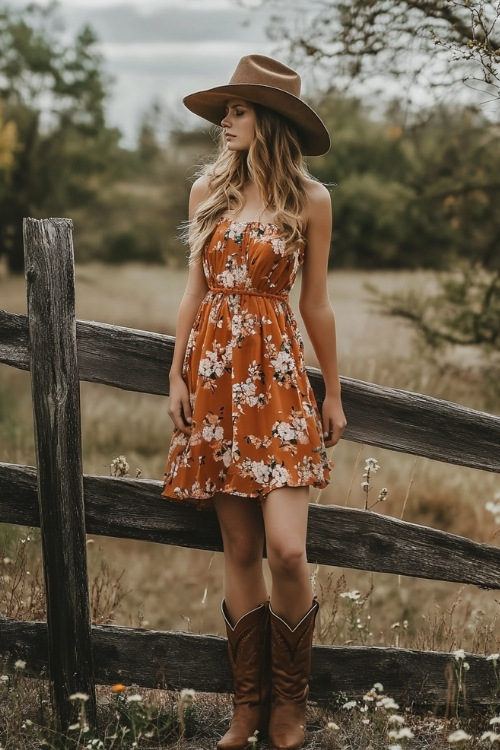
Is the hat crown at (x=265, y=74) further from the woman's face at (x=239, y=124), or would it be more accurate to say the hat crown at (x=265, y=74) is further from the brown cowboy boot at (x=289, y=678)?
the brown cowboy boot at (x=289, y=678)

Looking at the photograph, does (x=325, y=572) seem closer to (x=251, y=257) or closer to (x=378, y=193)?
(x=251, y=257)

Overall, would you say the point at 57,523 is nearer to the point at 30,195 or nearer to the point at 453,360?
the point at 453,360

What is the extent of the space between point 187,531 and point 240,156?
1.38 metres

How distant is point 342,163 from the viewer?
2002 centimetres

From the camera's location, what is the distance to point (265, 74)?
300cm

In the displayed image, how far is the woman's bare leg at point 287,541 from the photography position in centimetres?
285

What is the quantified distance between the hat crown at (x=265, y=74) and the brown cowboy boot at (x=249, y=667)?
72.7 inches

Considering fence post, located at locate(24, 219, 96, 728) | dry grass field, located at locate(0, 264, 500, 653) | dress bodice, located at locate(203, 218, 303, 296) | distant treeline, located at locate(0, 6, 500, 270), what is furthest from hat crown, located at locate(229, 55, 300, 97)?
distant treeline, located at locate(0, 6, 500, 270)

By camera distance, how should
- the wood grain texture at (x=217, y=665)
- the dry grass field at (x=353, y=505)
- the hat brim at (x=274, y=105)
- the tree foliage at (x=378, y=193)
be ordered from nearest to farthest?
1. the hat brim at (x=274, y=105)
2. the wood grain texture at (x=217, y=665)
3. the dry grass field at (x=353, y=505)
4. the tree foliage at (x=378, y=193)

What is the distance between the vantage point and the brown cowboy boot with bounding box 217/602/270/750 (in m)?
3.09

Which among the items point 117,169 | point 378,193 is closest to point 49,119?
point 117,169

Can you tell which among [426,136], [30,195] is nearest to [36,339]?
[426,136]

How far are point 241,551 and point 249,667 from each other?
0.43 m

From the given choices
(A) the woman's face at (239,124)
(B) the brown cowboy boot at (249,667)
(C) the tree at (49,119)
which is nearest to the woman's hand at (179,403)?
(B) the brown cowboy boot at (249,667)
